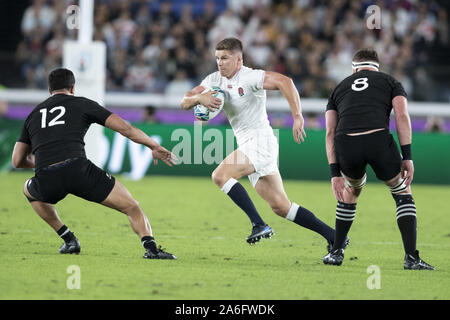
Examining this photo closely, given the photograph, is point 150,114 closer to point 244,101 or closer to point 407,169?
point 244,101

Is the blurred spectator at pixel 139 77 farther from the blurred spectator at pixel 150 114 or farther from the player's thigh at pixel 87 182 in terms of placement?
the player's thigh at pixel 87 182

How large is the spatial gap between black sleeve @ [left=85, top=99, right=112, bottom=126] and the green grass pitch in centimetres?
134

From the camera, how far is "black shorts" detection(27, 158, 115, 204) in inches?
292

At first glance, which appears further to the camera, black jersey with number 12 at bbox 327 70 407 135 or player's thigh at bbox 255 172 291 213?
player's thigh at bbox 255 172 291 213

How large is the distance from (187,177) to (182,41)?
4.49m

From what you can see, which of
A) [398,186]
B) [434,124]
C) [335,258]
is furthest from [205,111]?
[434,124]

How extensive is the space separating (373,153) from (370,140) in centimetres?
13

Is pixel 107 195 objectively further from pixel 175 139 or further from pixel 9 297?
pixel 175 139

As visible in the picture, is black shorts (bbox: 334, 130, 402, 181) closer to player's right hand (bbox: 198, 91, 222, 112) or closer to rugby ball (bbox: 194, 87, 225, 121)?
player's right hand (bbox: 198, 91, 222, 112)

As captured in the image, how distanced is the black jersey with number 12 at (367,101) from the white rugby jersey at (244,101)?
1142 millimetres

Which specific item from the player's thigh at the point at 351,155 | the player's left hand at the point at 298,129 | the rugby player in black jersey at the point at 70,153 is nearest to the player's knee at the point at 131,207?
the rugby player in black jersey at the point at 70,153

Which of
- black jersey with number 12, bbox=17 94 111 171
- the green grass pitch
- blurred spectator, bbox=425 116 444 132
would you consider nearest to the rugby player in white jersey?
the green grass pitch

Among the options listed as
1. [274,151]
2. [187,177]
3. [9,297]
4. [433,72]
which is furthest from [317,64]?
[9,297]

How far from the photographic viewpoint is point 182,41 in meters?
20.9
